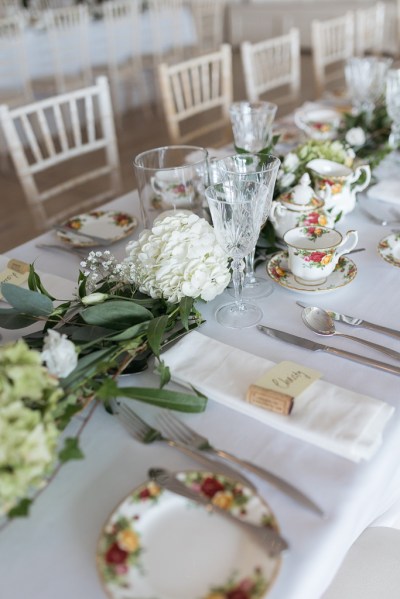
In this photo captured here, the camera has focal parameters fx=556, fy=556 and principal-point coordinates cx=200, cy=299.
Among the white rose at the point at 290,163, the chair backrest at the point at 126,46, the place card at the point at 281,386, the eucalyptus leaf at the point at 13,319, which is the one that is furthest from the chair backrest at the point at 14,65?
the place card at the point at 281,386

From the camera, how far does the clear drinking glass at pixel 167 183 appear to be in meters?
1.02

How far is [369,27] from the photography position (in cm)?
281

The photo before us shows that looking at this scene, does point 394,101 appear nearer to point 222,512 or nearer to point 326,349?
point 326,349

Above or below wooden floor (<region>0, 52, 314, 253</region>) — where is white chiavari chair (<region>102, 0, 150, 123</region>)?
above

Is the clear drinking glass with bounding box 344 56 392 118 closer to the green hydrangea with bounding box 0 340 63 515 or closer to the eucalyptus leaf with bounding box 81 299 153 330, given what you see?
the eucalyptus leaf with bounding box 81 299 153 330

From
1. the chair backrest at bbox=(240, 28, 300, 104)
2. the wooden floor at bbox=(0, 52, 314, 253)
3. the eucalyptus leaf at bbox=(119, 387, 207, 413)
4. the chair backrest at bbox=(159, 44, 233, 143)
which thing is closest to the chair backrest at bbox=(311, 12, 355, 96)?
the chair backrest at bbox=(240, 28, 300, 104)

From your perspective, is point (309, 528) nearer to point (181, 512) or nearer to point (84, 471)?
point (181, 512)

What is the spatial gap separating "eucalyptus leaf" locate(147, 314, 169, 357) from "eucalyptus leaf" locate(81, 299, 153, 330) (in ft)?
0.09

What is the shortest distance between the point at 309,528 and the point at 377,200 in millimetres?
851

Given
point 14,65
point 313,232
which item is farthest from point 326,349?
point 14,65

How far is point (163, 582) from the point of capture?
50 centimetres

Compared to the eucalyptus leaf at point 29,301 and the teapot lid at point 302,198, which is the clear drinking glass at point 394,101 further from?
the eucalyptus leaf at point 29,301

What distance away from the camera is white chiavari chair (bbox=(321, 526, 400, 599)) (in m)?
0.78

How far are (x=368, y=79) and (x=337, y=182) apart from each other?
683mm
